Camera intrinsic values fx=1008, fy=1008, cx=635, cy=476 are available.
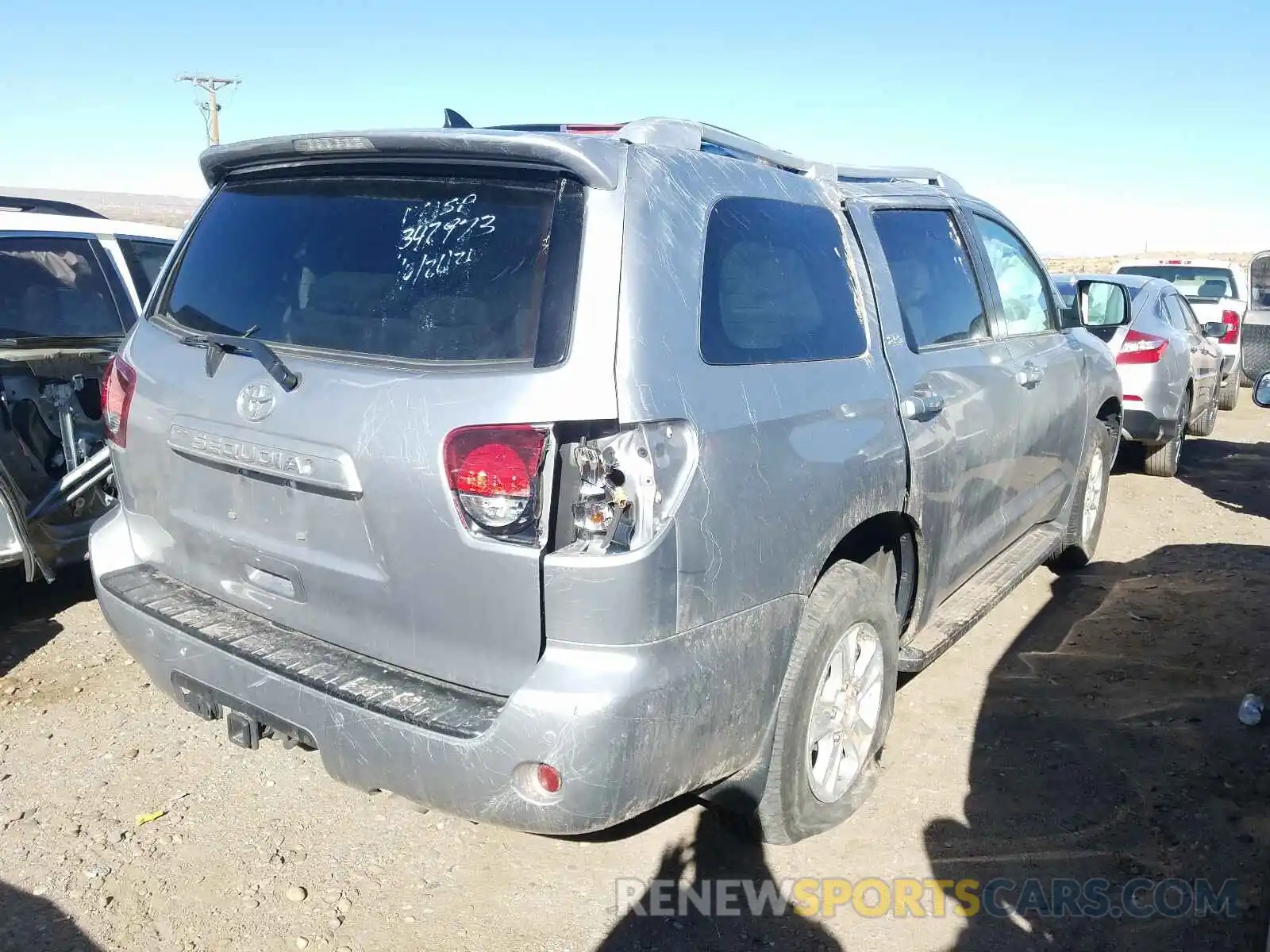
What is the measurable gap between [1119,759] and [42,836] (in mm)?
3634

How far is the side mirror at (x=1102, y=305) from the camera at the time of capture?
543cm

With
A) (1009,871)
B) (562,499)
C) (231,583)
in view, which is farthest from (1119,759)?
(231,583)

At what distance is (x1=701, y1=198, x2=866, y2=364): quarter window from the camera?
2602 mm

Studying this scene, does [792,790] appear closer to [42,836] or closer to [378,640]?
[378,640]

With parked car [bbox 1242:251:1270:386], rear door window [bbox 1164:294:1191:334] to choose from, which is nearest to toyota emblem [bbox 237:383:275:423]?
parked car [bbox 1242:251:1270:386]

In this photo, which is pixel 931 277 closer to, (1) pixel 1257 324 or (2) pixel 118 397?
(2) pixel 118 397

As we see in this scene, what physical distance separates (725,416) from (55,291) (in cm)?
402

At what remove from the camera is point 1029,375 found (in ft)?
14.4

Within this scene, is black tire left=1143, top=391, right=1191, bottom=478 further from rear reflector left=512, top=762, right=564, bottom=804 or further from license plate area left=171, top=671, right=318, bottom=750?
license plate area left=171, top=671, right=318, bottom=750

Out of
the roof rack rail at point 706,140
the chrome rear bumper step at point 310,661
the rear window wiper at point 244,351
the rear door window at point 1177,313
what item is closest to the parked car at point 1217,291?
the rear door window at point 1177,313

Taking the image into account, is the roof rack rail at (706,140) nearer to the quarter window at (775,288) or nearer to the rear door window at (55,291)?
the quarter window at (775,288)

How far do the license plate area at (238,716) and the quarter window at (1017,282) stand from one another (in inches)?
133

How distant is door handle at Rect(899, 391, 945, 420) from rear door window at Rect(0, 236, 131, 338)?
3.96m

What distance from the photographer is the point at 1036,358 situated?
4.57 m
